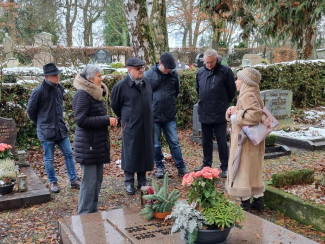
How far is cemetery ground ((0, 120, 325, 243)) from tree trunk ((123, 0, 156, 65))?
2250 mm

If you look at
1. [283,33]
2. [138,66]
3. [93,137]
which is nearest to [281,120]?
[283,33]

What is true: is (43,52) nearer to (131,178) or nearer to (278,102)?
(278,102)

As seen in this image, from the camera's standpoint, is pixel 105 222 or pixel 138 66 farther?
pixel 138 66

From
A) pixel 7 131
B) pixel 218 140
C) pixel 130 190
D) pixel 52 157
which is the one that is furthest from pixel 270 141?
pixel 7 131

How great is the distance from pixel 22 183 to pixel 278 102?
7.34m

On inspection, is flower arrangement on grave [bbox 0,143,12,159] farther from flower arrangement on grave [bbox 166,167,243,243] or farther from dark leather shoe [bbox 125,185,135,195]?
flower arrangement on grave [bbox 166,167,243,243]

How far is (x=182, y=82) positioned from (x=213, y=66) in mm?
4777

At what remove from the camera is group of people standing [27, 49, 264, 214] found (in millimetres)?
5125

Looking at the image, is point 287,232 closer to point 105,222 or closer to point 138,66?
point 105,222

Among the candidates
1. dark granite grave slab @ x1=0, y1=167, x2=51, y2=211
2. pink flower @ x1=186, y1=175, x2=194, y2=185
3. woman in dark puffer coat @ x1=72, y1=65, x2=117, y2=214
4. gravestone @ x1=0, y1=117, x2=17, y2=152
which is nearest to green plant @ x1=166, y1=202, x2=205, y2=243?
pink flower @ x1=186, y1=175, x2=194, y2=185

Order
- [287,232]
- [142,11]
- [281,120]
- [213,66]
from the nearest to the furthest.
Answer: [287,232], [213,66], [142,11], [281,120]

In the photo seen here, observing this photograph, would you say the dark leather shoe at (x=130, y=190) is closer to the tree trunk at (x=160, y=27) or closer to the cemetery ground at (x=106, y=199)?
the cemetery ground at (x=106, y=199)

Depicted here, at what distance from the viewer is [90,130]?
5152 millimetres

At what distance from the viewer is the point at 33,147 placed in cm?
974
